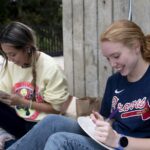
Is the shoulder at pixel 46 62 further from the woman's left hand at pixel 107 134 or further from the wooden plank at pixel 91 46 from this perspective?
the wooden plank at pixel 91 46

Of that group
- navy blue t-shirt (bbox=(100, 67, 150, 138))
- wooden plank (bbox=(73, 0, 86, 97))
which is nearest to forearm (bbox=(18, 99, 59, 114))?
navy blue t-shirt (bbox=(100, 67, 150, 138))

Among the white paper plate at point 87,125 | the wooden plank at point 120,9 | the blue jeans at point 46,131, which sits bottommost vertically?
the blue jeans at point 46,131

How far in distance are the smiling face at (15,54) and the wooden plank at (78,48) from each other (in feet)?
5.75

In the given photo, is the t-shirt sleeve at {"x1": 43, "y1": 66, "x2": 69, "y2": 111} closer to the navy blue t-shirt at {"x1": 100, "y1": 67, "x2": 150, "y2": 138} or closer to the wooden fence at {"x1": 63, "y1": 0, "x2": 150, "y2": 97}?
the navy blue t-shirt at {"x1": 100, "y1": 67, "x2": 150, "y2": 138}

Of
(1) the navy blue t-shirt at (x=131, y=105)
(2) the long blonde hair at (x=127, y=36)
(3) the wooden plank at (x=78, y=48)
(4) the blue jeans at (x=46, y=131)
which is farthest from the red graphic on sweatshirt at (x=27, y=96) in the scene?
(3) the wooden plank at (x=78, y=48)

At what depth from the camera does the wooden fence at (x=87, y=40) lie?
15.0ft

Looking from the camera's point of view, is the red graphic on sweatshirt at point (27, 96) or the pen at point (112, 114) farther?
the red graphic on sweatshirt at point (27, 96)

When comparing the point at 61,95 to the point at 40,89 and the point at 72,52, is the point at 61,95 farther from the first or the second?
the point at 72,52

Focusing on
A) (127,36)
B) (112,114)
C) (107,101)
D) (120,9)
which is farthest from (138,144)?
(120,9)

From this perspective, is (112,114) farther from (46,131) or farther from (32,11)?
(32,11)

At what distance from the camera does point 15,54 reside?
3275 mm

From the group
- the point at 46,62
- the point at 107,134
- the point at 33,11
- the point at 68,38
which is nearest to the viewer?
the point at 107,134

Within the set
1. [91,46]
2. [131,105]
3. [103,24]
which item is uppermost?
[103,24]

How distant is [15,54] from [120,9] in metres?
1.49
